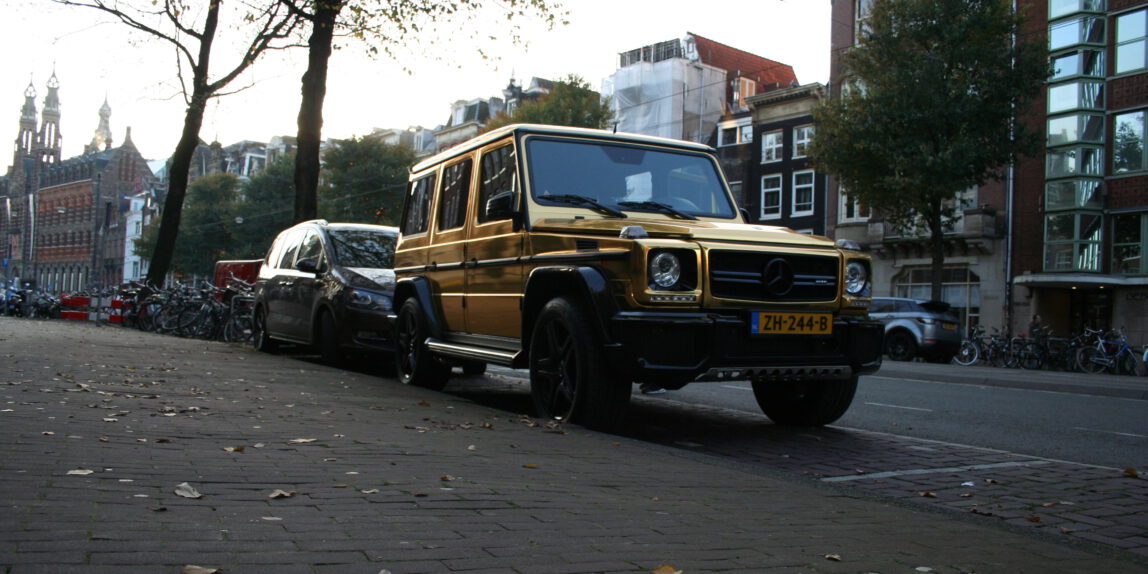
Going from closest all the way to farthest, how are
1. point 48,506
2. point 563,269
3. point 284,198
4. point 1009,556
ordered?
point 48,506
point 1009,556
point 563,269
point 284,198

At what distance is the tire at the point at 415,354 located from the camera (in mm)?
9336

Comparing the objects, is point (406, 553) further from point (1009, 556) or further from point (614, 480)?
point (1009, 556)

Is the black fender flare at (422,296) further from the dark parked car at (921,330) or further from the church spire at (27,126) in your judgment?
the church spire at (27,126)

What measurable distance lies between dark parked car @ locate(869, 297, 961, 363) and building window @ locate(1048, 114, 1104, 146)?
11.8 m

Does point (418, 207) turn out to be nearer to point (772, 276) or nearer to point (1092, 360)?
point (772, 276)

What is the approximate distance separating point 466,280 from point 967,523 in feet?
16.7

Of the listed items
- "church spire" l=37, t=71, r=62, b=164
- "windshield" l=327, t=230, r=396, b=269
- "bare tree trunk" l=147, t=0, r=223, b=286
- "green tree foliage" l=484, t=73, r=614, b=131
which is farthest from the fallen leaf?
"church spire" l=37, t=71, r=62, b=164

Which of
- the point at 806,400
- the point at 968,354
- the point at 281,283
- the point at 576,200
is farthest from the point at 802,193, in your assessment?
the point at 576,200

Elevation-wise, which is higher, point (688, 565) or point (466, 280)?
point (466, 280)

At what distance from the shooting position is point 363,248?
12.3m

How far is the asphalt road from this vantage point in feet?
24.5

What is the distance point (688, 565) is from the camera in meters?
3.19

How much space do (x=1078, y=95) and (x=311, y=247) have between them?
28.6m

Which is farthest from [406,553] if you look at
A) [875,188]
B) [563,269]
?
[875,188]
